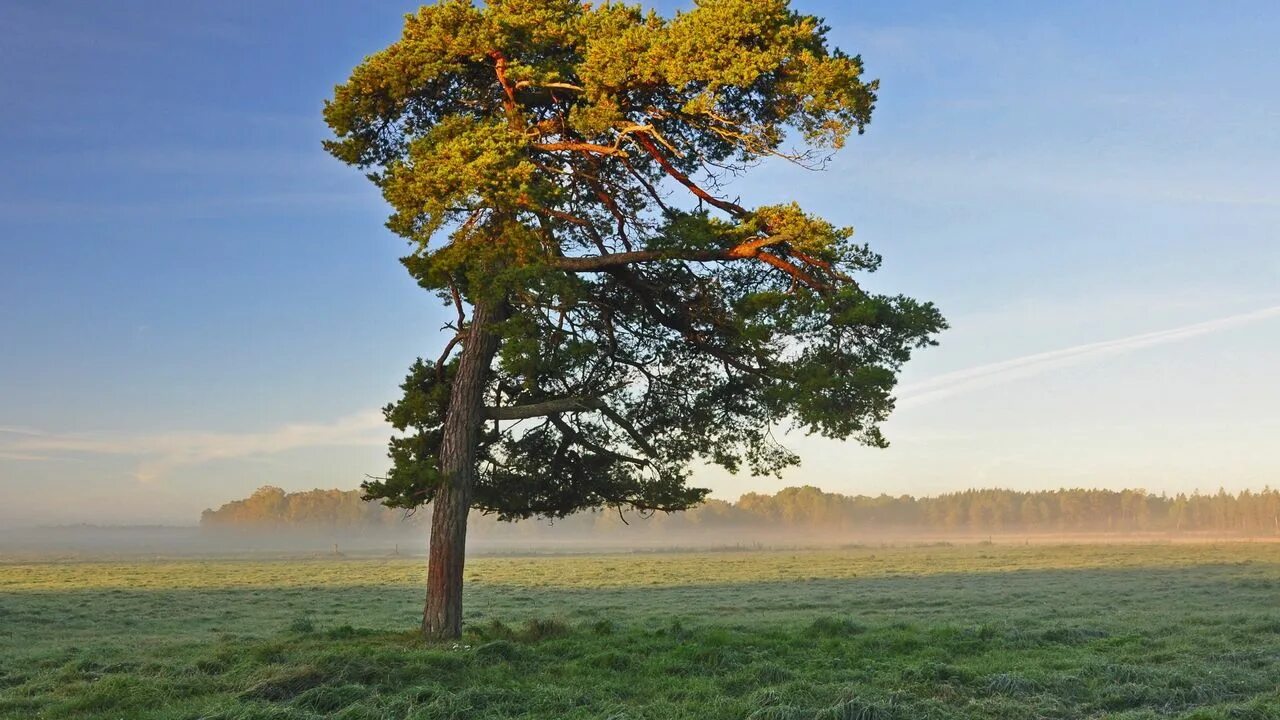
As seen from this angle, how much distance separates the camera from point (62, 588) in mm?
40156

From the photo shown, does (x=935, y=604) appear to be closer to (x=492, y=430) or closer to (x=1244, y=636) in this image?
(x=1244, y=636)

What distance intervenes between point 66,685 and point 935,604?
24.1 metres

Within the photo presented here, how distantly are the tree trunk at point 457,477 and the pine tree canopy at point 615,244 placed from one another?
0.45 meters

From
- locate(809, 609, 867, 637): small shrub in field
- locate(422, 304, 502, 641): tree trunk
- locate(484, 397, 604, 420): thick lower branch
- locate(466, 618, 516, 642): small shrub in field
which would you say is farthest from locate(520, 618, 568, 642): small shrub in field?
locate(809, 609, 867, 637): small shrub in field

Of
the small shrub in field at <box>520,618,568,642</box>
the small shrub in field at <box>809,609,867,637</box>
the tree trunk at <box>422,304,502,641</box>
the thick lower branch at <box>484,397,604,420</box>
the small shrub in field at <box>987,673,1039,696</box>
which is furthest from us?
the small shrub in field at <box>809,609,867,637</box>

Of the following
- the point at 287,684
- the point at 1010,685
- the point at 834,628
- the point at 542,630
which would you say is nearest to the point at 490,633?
the point at 542,630

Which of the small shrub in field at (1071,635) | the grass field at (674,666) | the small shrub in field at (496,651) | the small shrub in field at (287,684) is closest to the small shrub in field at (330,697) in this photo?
the grass field at (674,666)

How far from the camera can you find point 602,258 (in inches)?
642

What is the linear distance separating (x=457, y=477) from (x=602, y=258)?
4.60 m

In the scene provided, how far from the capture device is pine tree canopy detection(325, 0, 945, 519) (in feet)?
47.9

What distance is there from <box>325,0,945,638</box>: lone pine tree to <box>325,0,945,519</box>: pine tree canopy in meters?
0.04

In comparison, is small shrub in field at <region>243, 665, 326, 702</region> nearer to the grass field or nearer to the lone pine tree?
the grass field

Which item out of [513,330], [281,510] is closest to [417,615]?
[513,330]

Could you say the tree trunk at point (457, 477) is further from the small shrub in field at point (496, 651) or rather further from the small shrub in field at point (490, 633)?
the small shrub in field at point (496, 651)
